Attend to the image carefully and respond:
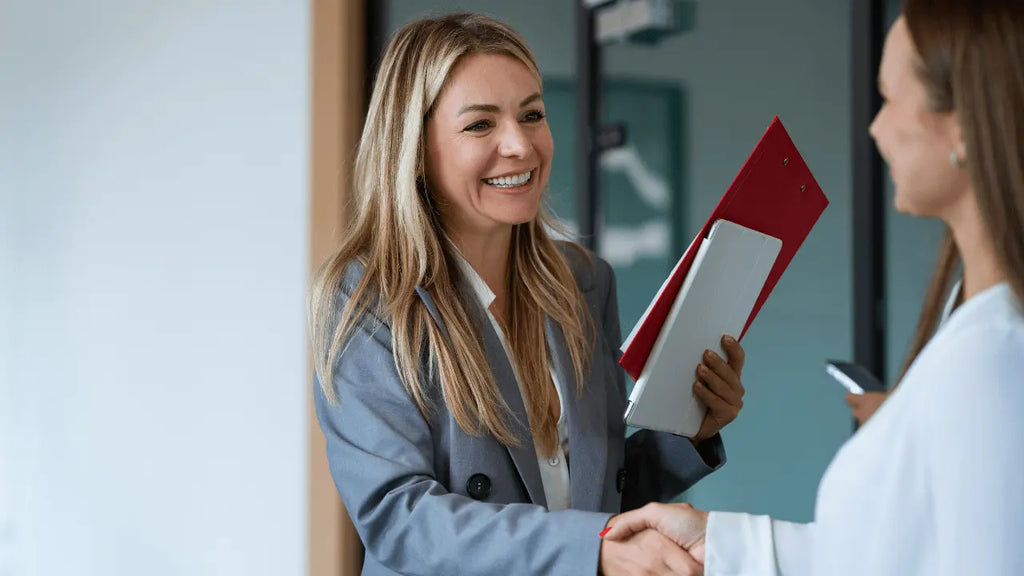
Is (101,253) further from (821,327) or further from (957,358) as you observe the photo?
(957,358)

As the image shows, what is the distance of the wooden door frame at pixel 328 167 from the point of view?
3.78 m

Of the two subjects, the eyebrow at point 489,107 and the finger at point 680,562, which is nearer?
the finger at point 680,562

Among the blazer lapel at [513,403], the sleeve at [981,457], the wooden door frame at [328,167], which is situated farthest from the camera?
the wooden door frame at [328,167]

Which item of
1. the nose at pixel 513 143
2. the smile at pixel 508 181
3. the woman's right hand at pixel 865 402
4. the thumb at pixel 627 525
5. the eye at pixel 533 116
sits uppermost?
the eye at pixel 533 116

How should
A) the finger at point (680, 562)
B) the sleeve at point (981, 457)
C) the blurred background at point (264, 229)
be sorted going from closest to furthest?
the sleeve at point (981, 457) → the finger at point (680, 562) → the blurred background at point (264, 229)

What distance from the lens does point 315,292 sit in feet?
5.27

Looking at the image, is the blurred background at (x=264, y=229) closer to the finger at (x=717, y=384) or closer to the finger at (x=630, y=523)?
the finger at (x=717, y=384)

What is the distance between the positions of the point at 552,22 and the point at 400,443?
6.84 feet

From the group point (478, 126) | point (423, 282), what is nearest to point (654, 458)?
point (423, 282)

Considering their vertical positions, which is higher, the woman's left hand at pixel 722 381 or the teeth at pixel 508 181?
the teeth at pixel 508 181

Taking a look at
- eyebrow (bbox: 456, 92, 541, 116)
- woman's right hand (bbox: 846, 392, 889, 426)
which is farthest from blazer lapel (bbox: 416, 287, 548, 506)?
woman's right hand (bbox: 846, 392, 889, 426)

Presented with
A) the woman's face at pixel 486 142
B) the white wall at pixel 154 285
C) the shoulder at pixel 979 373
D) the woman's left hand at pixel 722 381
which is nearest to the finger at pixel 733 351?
the woman's left hand at pixel 722 381

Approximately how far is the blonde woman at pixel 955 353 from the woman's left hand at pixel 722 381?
0.47m

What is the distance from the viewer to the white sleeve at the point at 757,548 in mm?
1200
